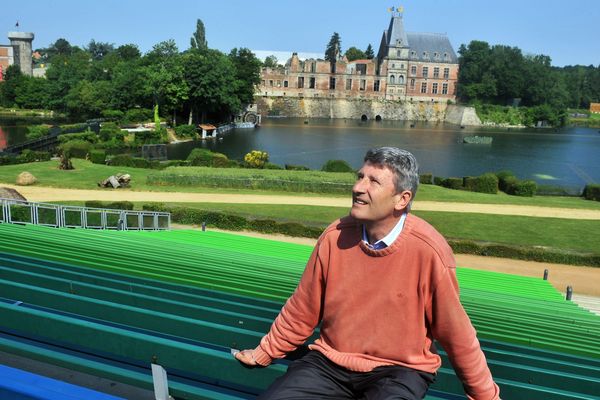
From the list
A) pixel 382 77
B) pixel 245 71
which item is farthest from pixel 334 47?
pixel 245 71

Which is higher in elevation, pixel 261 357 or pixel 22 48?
pixel 22 48

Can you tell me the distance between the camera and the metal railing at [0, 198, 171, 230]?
1291cm

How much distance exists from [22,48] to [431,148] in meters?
91.5

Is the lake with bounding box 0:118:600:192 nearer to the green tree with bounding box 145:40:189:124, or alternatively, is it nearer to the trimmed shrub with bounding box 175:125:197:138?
the trimmed shrub with bounding box 175:125:197:138

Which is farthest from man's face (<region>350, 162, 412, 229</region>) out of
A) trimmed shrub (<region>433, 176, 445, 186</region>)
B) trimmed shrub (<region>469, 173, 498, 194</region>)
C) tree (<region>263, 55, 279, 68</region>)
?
tree (<region>263, 55, 279, 68</region>)

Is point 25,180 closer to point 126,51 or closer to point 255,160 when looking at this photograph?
point 255,160

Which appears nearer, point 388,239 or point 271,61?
point 388,239

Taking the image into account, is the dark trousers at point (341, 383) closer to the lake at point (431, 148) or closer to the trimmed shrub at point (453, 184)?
the trimmed shrub at point (453, 184)

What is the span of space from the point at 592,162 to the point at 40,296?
58.7 meters

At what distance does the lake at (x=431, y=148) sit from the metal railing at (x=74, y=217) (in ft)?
84.4

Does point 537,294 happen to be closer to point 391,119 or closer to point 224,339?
point 224,339

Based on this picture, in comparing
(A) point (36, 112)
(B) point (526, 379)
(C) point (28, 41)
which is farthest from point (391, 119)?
(B) point (526, 379)

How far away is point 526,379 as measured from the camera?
3.03 metres

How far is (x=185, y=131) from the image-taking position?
54906mm
